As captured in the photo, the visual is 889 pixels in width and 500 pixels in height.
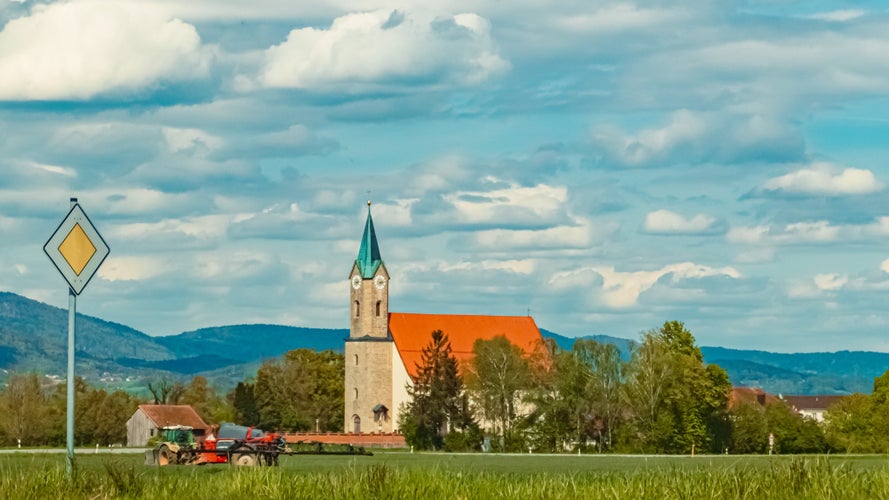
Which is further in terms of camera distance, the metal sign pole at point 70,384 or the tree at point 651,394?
the tree at point 651,394

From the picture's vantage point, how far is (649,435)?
9644 cm

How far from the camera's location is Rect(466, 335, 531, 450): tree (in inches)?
4301

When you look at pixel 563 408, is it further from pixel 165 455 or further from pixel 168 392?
pixel 165 455

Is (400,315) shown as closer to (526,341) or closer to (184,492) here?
(526,341)

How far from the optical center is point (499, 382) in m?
110

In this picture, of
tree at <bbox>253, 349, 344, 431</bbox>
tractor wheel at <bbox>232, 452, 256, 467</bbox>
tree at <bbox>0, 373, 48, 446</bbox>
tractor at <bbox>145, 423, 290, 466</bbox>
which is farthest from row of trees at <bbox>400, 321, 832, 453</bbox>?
tractor wheel at <bbox>232, 452, 256, 467</bbox>

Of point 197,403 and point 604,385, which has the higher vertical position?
point 197,403

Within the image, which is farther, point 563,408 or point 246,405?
point 246,405

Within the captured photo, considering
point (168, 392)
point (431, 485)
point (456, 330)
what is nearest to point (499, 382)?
point (456, 330)

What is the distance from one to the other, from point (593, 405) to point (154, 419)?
37.1 meters

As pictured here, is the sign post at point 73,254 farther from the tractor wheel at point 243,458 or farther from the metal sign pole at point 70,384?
the tractor wheel at point 243,458

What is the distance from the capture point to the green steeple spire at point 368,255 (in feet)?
457

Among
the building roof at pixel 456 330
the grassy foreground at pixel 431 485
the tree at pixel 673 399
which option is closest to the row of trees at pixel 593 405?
the tree at pixel 673 399

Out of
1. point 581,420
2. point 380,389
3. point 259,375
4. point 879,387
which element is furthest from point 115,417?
point 879,387
